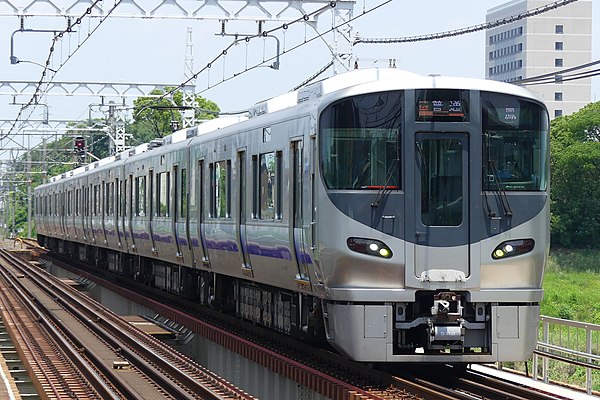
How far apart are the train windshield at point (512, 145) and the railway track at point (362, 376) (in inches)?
77.3

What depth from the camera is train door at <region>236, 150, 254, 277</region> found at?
16609mm

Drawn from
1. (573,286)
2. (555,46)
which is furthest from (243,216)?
(555,46)

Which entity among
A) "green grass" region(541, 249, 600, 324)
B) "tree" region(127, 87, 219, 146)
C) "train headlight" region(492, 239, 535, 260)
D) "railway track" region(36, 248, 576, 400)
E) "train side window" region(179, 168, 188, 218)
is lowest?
"green grass" region(541, 249, 600, 324)

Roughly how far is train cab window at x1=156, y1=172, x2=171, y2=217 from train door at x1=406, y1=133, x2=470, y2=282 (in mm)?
10811

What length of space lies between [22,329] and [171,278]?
4.69 metres

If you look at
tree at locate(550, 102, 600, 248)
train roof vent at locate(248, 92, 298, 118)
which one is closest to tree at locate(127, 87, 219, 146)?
tree at locate(550, 102, 600, 248)

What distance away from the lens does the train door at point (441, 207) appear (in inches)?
487

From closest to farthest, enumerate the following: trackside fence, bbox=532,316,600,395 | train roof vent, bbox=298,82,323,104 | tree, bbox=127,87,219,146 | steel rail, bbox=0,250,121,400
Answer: trackside fence, bbox=532,316,600,395 < steel rail, bbox=0,250,121,400 < train roof vent, bbox=298,82,323,104 < tree, bbox=127,87,219,146

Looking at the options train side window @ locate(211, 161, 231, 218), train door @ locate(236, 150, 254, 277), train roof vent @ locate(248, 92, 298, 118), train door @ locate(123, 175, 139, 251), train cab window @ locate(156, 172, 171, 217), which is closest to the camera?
train roof vent @ locate(248, 92, 298, 118)

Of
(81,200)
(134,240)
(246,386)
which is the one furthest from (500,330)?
(81,200)

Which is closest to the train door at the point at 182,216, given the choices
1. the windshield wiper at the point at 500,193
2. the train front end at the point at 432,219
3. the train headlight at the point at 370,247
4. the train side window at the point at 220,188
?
the train side window at the point at 220,188

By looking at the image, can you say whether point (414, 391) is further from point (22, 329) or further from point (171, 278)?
point (171, 278)

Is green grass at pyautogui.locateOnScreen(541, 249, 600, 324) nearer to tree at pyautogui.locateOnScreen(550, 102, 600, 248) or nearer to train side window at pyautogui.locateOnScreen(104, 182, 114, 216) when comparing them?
tree at pyautogui.locateOnScreen(550, 102, 600, 248)

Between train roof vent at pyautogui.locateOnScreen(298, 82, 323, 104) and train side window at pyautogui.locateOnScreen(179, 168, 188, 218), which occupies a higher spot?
train roof vent at pyautogui.locateOnScreen(298, 82, 323, 104)
